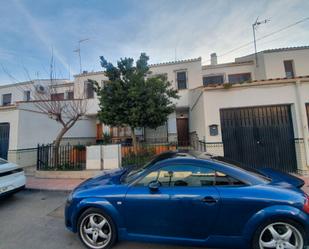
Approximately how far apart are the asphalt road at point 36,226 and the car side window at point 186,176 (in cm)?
104

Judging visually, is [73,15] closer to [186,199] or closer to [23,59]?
[23,59]

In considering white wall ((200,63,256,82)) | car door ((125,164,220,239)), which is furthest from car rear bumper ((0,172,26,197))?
white wall ((200,63,256,82))

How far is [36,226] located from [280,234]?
4343 mm

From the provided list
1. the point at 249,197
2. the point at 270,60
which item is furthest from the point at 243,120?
the point at 270,60

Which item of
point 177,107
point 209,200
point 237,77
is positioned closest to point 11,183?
point 209,200

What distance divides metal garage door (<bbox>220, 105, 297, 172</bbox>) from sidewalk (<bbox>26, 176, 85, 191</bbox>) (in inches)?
230

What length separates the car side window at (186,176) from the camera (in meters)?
2.72

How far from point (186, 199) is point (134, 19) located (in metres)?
8.56

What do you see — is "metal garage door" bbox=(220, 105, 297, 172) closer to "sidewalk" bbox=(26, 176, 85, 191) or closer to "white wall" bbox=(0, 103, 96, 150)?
"sidewalk" bbox=(26, 176, 85, 191)

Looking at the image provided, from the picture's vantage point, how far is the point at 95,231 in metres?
2.88

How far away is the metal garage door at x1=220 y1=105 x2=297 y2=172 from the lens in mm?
6848

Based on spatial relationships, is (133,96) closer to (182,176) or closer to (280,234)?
(182,176)

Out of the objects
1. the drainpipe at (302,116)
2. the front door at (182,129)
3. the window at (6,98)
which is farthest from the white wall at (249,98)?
the window at (6,98)

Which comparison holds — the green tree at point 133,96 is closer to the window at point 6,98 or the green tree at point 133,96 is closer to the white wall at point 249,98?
the white wall at point 249,98
